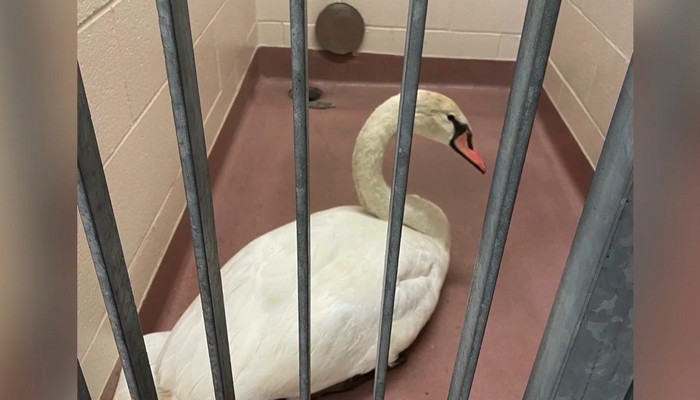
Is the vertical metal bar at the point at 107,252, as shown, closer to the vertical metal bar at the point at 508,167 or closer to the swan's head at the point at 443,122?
the vertical metal bar at the point at 508,167

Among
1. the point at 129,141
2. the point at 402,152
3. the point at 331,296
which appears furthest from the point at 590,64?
the point at 402,152

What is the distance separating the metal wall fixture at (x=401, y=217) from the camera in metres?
0.48

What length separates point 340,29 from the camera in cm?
244

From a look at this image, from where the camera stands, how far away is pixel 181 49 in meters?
0.49

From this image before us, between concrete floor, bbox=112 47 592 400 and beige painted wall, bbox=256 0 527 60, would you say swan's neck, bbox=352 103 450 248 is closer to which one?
concrete floor, bbox=112 47 592 400

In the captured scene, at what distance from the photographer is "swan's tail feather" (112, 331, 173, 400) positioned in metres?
1.15

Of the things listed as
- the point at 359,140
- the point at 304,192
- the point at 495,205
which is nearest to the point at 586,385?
the point at 495,205

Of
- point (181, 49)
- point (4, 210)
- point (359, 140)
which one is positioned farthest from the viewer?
point (359, 140)

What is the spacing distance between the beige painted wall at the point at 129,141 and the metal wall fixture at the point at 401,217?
503 mm

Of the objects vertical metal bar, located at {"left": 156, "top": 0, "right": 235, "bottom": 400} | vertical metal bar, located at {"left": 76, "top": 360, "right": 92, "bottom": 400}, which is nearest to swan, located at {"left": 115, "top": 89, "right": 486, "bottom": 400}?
vertical metal bar, located at {"left": 156, "top": 0, "right": 235, "bottom": 400}

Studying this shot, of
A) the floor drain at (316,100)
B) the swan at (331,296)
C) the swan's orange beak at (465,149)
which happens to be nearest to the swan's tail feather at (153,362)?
the swan at (331,296)

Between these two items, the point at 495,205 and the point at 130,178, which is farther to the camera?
the point at 130,178

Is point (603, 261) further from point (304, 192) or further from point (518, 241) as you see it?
point (518, 241)

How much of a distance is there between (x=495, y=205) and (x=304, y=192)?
168 mm
